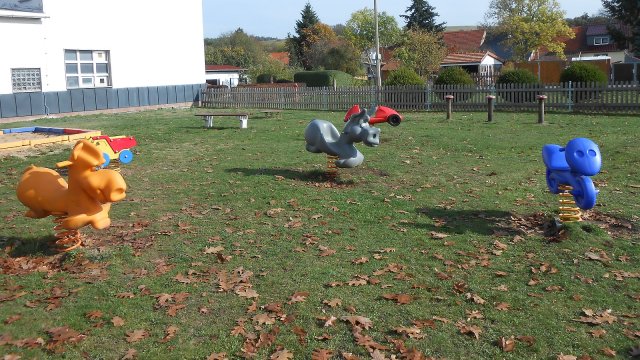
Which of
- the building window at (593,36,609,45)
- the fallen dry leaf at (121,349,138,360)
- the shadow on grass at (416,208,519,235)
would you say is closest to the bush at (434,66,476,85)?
the shadow on grass at (416,208,519,235)

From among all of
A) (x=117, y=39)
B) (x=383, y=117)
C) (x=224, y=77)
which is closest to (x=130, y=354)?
(x=383, y=117)

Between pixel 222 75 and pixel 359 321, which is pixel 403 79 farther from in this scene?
pixel 222 75

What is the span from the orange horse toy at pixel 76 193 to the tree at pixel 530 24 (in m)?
55.0

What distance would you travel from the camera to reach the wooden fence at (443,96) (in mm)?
22203

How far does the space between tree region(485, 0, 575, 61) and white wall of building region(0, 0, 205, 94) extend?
111ft

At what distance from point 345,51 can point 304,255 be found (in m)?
57.4

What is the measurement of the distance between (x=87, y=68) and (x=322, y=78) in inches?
920

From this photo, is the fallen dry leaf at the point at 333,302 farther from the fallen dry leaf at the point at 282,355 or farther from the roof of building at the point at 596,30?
the roof of building at the point at 596,30

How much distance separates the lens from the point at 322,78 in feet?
161

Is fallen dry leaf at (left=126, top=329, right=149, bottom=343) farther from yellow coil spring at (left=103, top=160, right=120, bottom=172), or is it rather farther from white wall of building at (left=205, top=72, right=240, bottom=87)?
white wall of building at (left=205, top=72, right=240, bottom=87)

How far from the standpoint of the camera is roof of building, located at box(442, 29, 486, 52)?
7306cm

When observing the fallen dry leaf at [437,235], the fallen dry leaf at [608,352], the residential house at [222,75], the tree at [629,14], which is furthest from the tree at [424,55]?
the fallen dry leaf at [608,352]

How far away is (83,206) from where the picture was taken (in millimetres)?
6723

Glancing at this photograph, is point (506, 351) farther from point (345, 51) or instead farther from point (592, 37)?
point (592, 37)
